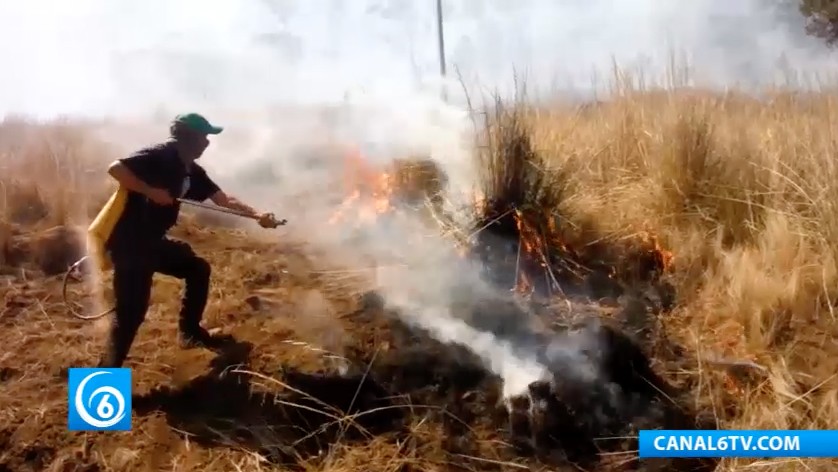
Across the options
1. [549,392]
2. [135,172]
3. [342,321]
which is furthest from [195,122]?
[549,392]

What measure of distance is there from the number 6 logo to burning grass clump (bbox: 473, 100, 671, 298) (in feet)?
4.93

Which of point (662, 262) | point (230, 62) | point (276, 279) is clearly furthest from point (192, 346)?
point (662, 262)

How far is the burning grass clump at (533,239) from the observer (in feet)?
9.96

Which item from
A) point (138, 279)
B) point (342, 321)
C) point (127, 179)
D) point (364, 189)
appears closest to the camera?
point (127, 179)

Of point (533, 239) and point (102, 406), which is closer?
point (102, 406)

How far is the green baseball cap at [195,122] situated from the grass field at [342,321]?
1.19 feet

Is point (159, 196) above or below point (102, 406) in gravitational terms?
above

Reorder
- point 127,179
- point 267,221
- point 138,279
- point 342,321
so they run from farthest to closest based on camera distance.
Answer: point 342,321, point 267,221, point 138,279, point 127,179

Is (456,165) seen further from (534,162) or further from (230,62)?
(230,62)

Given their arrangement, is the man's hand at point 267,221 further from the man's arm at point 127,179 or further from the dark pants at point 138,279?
the man's arm at point 127,179

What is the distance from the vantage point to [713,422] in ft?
7.95

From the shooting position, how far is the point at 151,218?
226cm

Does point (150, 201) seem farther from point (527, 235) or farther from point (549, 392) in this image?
point (527, 235)

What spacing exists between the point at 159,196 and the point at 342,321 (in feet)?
2.64
